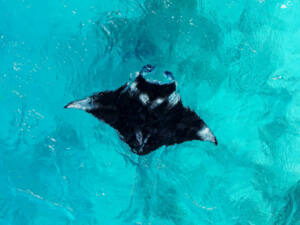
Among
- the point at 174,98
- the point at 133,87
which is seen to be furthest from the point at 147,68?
the point at 174,98

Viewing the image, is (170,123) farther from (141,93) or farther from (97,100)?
(97,100)

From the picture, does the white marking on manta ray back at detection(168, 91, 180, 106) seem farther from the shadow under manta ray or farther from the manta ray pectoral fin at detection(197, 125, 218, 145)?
the manta ray pectoral fin at detection(197, 125, 218, 145)

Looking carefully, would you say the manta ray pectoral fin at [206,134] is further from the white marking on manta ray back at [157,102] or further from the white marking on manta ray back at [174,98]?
the white marking on manta ray back at [157,102]

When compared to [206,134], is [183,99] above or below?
above

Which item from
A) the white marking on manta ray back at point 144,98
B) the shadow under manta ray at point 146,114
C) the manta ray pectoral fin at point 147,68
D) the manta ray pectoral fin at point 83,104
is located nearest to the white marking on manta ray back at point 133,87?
the shadow under manta ray at point 146,114

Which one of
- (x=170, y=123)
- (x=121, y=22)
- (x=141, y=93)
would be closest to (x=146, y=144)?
(x=170, y=123)

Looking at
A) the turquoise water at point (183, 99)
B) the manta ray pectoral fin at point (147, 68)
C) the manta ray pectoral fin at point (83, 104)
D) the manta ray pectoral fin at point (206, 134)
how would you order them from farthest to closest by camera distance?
the turquoise water at point (183, 99), the manta ray pectoral fin at point (206, 134), the manta ray pectoral fin at point (83, 104), the manta ray pectoral fin at point (147, 68)

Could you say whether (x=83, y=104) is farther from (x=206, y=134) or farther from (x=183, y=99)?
(x=183, y=99)

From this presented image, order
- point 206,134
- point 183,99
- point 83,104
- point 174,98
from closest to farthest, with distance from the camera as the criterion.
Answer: point 174,98
point 83,104
point 206,134
point 183,99
